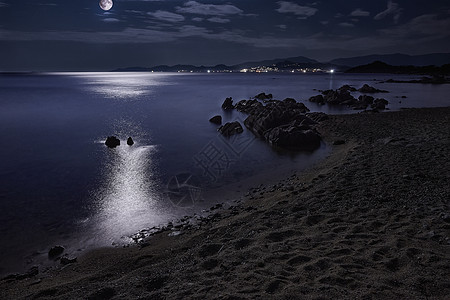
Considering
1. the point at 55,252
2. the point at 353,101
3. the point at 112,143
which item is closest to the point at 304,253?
the point at 55,252

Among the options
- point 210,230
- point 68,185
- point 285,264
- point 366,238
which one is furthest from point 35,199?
point 366,238

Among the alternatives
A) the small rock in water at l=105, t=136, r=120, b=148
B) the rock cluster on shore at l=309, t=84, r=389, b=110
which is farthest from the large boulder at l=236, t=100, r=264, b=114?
the small rock in water at l=105, t=136, r=120, b=148

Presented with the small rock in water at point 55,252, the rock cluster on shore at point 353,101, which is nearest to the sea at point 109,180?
the small rock in water at point 55,252

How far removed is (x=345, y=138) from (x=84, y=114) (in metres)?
39.1

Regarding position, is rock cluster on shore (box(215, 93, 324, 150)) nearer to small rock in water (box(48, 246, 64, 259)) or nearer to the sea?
the sea

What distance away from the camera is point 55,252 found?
30.2ft

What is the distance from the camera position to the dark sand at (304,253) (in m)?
5.56

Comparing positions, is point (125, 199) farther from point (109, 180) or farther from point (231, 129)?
point (231, 129)

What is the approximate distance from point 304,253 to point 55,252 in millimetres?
7901

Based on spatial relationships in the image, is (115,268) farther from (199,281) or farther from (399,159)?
(399,159)

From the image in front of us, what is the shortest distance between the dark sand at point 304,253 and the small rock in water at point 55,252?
1.03m

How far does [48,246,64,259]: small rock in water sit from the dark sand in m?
1.03

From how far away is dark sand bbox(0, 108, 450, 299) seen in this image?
5.56 m

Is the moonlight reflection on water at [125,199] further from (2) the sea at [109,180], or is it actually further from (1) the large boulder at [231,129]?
(1) the large boulder at [231,129]
